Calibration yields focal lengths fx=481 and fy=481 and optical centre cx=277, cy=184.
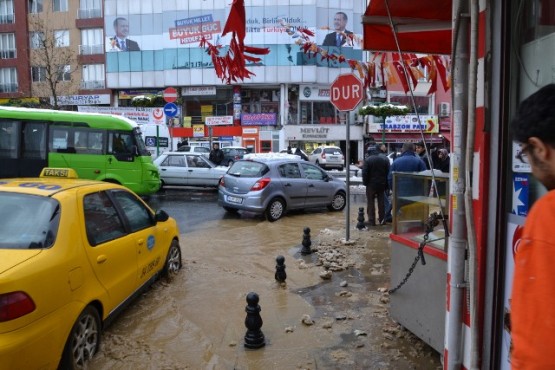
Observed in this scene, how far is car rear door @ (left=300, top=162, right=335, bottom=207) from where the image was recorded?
39.3 ft

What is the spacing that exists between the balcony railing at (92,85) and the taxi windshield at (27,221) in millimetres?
44882

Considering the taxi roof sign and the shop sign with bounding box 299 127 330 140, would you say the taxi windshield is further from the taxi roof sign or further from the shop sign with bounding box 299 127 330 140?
the shop sign with bounding box 299 127 330 140

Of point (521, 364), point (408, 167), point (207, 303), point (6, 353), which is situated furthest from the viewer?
point (408, 167)

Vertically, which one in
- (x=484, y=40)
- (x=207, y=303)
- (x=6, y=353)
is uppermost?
(x=484, y=40)

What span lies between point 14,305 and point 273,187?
26.8 ft

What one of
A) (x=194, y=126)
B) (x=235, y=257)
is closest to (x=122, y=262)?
(x=235, y=257)

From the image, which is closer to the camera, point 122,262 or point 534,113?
point 534,113

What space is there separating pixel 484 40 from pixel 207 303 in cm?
409

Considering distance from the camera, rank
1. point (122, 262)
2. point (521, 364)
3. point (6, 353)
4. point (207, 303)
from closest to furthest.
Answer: point (521, 364), point (6, 353), point (122, 262), point (207, 303)

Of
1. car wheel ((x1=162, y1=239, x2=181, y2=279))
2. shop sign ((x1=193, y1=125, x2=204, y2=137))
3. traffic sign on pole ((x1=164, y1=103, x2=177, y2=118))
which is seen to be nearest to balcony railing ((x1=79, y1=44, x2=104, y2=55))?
shop sign ((x1=193, y1=125, x2=204, y2=137))

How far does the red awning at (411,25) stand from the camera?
12.5 feet

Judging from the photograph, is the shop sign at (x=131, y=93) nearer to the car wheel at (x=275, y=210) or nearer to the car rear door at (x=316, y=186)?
the car rear door at (x=316, y=186)

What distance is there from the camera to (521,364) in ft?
4.39

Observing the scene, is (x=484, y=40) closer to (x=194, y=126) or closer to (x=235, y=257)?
(x=235, y=257)
